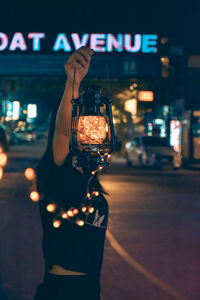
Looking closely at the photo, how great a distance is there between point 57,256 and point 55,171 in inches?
16.4

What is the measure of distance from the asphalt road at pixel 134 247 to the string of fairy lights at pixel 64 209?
95cm

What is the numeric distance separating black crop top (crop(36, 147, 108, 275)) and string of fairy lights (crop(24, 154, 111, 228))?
0.10ft

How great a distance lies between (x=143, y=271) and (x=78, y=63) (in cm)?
602

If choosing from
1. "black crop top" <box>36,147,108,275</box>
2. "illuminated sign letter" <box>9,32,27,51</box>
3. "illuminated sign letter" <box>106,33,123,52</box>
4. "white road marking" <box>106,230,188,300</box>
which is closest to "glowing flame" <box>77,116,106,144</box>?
"black crop top" <box>36,147,108,275</box>

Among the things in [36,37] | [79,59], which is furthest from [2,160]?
[36,37]

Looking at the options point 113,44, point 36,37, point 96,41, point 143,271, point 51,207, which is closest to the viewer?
point 51,207

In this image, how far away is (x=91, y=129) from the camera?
9.32 ft

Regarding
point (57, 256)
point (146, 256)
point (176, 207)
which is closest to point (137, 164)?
point (176, 207)

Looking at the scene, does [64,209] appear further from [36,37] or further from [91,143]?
[36,37]

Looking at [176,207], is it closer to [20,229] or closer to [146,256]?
[20,229]

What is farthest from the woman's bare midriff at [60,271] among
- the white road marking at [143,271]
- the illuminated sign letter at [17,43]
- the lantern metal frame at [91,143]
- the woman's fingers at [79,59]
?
the illuminated sign letter at [17,43]

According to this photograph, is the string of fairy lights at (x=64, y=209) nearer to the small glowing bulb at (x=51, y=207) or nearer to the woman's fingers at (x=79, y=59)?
the small glowing bulb at (x=51, y=207)

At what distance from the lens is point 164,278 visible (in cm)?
834

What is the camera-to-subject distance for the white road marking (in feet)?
24.8
